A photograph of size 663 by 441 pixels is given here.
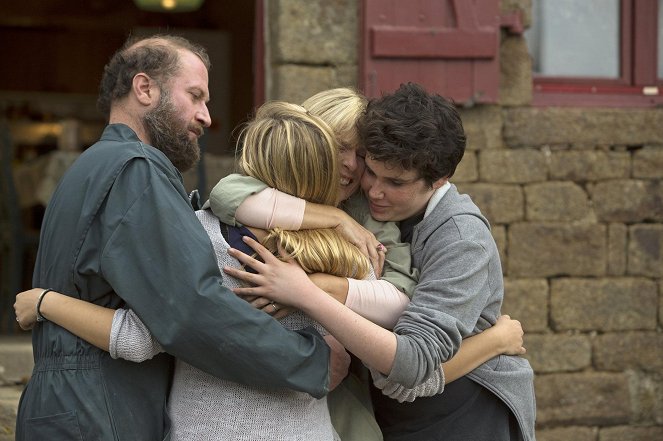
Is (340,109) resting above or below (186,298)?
above

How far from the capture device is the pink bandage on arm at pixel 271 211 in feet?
8.84

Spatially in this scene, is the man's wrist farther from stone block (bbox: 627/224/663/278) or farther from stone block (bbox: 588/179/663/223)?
stone block (bbox: 627/224/663/278)

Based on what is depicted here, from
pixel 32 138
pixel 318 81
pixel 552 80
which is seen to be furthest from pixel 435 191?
pixel 32 138

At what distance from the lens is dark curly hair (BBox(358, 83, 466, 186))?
285 cm

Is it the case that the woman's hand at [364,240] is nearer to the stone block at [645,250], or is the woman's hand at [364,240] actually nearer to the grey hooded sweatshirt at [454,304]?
the grey hooded sweatshirt at [454,304]

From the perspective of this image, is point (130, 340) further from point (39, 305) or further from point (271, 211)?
point (271, 211)

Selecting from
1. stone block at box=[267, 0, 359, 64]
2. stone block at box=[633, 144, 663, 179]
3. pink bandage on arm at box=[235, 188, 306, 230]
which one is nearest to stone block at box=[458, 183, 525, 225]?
stone block at box=[633, 144, 663, 179]

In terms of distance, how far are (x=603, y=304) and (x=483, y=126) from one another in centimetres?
115

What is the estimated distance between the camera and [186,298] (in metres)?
2.54

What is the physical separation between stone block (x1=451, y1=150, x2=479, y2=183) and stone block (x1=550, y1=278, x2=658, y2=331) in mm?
A: 711

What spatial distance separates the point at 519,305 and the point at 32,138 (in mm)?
4960

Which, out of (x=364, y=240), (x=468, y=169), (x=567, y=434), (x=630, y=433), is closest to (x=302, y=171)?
(x=364, y=240)

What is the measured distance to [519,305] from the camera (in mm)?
5586

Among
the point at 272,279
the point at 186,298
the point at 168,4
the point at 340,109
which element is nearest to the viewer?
the point at 186,298
